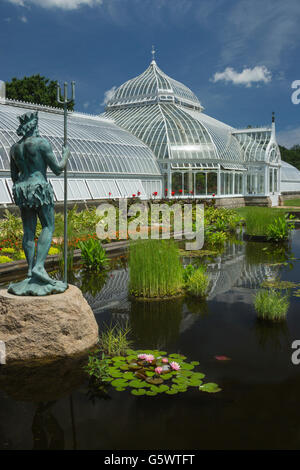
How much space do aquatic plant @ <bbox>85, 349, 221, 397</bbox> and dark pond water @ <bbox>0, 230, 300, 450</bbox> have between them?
102 mm

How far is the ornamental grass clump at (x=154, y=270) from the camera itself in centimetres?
673

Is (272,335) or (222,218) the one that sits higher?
(222,218)

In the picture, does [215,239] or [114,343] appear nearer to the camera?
[114,343]

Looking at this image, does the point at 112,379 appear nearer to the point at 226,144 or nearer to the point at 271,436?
the point at 271,436

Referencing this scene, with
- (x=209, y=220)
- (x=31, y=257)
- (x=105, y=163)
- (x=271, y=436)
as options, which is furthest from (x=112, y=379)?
(x=105, y=163)

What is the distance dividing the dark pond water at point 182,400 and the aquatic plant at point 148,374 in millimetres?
102

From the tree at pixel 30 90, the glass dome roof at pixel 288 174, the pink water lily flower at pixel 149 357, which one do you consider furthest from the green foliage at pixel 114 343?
the glass dome roof at pixel 288 174

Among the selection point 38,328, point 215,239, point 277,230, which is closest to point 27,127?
point 38,328

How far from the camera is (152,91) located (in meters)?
31.8

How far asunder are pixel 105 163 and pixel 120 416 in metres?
19.5

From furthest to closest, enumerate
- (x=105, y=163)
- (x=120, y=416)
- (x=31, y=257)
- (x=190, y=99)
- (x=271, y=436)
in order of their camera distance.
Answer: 1. (x=190, y=99)
2. (x=105, y=163)
3. (x=31, y=257)
4. (x=120, y=416)
5. (x=271, y=436)

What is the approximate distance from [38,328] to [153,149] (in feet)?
77.7

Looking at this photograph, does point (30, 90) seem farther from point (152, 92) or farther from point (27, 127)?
point (27, 127)

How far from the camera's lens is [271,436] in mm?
3127
